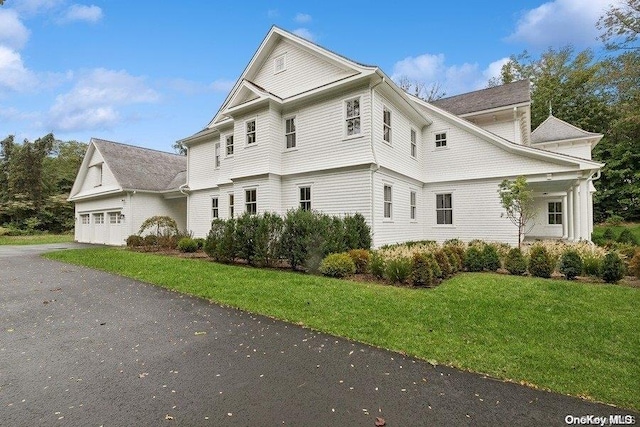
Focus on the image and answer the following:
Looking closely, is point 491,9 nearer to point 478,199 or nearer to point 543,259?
point 478,199

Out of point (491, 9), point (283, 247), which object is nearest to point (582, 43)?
point (491, 9)

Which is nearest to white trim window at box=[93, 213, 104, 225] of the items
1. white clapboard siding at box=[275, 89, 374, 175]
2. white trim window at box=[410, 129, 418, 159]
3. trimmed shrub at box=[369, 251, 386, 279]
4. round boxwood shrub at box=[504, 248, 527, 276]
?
white clapboard siding at box=[275, 89, 374, 175]

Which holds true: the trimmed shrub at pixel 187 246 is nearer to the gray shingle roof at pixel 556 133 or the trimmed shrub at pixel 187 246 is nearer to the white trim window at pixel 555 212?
the white trim window at pixel 555 212

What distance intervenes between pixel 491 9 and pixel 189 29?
13.5 meters

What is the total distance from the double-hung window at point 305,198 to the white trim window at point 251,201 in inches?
87.3

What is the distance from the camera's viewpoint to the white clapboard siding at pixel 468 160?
13562mm

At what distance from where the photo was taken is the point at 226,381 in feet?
12.3

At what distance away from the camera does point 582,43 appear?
108 feet

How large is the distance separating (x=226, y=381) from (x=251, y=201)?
11.4 meters

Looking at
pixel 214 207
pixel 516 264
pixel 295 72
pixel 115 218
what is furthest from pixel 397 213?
pixel 115 218

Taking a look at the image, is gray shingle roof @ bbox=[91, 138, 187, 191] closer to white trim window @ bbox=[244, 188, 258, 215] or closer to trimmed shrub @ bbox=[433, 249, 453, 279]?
white trim window @ bbox=[244, 188, 258, 215]

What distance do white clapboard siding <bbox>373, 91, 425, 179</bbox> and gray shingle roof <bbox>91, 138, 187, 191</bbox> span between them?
1558 cm

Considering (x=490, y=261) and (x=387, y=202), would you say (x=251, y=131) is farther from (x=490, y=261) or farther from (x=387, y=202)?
(x=490, y=261)

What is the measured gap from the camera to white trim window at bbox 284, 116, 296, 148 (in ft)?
46.3
